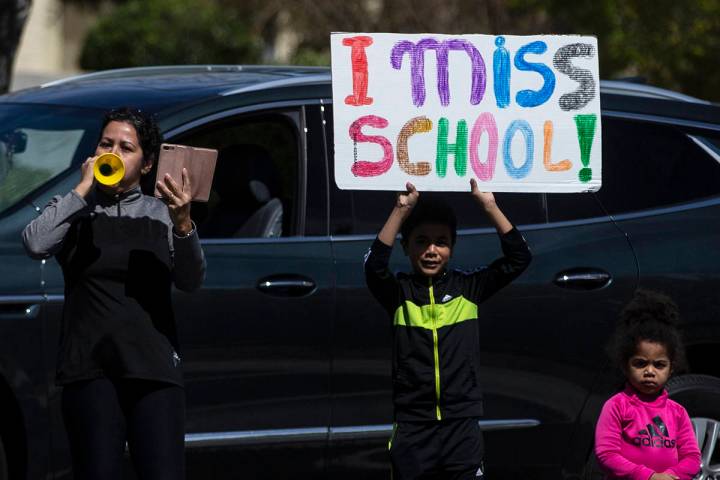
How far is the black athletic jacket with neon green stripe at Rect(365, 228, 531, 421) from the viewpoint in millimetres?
4637

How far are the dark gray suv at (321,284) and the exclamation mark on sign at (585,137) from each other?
98 cm

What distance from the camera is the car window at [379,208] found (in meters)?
5.70

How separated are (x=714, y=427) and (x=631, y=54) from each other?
11295 millimetres

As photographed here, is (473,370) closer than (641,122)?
Yes

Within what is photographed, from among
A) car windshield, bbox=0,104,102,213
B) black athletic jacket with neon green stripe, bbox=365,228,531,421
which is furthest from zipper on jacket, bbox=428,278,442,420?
car windshield, bbox=0,104,102,213

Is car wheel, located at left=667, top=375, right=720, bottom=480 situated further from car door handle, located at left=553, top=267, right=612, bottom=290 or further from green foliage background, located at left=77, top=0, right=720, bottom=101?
green foliage background, located at left=77, top=0, right=720, bottom=101

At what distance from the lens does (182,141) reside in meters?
5.54

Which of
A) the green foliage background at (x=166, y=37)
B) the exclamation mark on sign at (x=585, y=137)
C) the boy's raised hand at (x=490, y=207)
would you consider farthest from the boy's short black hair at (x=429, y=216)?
the green foliage background at (x=166, y=37)

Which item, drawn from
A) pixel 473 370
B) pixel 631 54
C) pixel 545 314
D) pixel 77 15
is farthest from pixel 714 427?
pixel 77 15

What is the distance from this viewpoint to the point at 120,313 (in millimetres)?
4441

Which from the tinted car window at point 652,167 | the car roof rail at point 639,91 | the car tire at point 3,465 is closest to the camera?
the car tire at point 3,465

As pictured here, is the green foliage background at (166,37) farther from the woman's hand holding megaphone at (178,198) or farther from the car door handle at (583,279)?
the woman's hand holding megaphone at (178,198)

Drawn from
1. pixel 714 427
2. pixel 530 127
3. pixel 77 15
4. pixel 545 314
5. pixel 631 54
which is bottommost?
pixel 714 427

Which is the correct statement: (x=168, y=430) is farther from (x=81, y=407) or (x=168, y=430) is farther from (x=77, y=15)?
(x=77, y=15)
